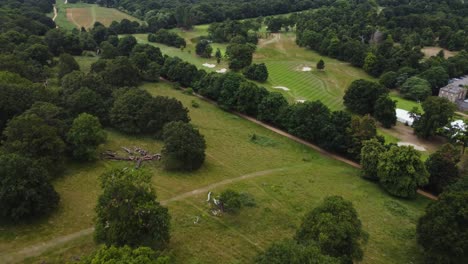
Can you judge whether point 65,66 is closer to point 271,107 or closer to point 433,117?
point 271,107

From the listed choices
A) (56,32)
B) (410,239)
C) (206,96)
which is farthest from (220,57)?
(410,239)

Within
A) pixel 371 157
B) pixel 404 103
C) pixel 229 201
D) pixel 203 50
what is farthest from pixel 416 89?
pixel 229 201

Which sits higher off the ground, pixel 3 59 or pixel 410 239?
pixel 3 59

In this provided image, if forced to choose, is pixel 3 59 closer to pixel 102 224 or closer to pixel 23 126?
pixel 23 126

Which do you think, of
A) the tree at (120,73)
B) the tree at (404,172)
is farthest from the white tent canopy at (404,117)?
the tree at (120,73)

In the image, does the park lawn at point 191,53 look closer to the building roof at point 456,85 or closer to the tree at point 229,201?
the building roof at point 456,85

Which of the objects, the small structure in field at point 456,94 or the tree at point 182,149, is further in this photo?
the small structure in field at point 456,94
